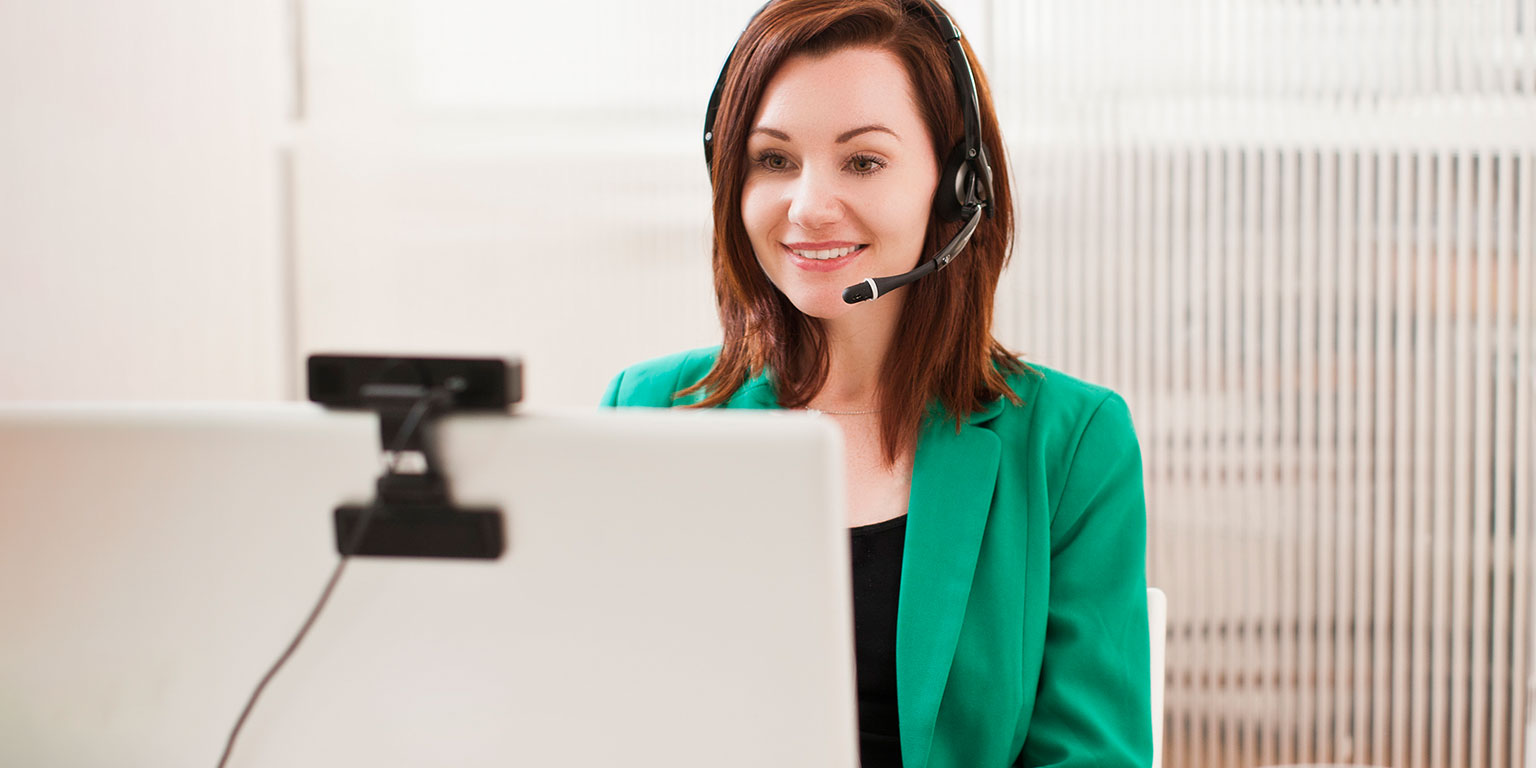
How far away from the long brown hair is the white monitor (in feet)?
2.39

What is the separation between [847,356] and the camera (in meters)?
1.33

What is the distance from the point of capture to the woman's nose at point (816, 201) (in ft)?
3.86

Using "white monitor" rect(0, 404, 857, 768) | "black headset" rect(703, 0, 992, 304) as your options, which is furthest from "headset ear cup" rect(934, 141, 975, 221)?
"white monitor" rect(0, 404, 857, 768)

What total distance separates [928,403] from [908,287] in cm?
15

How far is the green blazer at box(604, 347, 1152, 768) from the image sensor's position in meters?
1.09

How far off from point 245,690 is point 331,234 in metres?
1.89

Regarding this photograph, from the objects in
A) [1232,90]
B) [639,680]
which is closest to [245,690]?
[639,680]

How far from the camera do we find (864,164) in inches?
47.5

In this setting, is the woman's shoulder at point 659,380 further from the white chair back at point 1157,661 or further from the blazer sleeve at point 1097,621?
the white chair back at point 1157,661

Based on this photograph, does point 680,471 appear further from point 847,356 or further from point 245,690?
point 847,356

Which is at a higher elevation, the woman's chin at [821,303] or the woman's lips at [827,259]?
the woman's lips at [827,259]

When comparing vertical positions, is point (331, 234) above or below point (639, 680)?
above

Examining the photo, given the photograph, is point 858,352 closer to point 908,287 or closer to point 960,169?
point 908,287

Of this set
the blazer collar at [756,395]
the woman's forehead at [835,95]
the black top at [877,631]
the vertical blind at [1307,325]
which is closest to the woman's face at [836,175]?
the woman's forehead at [835,95]
